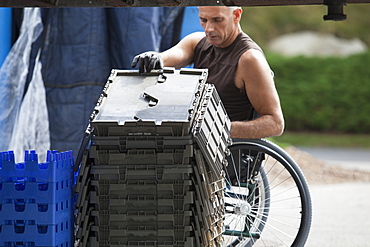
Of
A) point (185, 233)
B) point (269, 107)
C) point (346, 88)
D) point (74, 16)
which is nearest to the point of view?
point (185, 233)

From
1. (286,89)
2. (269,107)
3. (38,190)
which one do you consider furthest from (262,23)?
(38,190)

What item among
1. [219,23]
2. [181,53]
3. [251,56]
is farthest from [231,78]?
[181,53]

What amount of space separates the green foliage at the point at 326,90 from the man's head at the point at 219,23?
1266 centimetres

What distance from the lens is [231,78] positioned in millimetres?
4449

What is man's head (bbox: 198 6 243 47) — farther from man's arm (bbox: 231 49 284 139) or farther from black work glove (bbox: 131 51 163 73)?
black work glove (bbox: 131 51 163 73)

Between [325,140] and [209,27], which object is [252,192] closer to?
[209,27]

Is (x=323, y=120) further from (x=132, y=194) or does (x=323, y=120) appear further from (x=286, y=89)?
(x=132, y=194)

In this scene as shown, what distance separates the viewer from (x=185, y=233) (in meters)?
3.23

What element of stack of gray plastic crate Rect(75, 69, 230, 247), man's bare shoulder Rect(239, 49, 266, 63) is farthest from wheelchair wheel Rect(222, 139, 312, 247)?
stack of gray plastic crate Rect(75, 69, 230, 247)

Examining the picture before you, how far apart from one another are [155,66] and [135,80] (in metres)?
0.16

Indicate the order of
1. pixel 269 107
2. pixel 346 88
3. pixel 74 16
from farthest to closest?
pixel 346 88, pixel 74 16, pixel 269 107

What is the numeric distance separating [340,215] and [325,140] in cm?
983

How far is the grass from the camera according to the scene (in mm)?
15859

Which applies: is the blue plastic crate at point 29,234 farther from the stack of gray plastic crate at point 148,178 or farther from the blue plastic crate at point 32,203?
the stack of gray plastic crate at point 148,178
